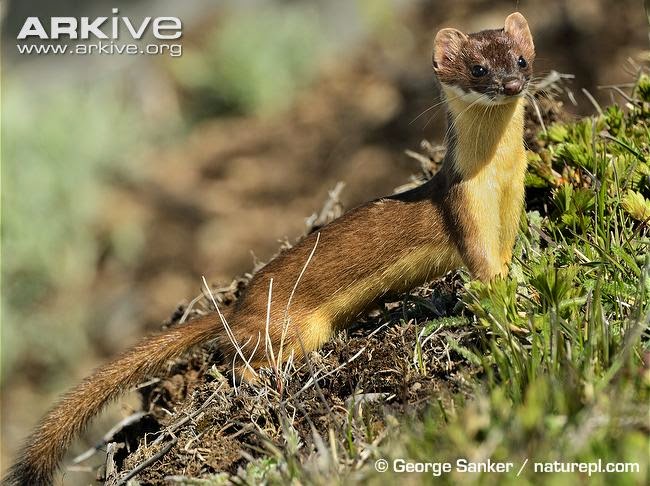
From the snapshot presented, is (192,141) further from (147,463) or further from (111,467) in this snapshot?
(147,463)

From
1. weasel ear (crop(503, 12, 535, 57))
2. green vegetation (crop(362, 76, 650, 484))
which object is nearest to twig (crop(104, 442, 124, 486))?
green vegetation (crop(362, 76, 650, 484))

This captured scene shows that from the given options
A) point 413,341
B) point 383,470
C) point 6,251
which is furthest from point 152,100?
point 383,470

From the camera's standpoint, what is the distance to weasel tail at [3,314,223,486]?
453cm

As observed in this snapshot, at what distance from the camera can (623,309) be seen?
144 inches

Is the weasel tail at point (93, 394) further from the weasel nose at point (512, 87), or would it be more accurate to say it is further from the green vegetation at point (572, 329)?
the weasel nose at point (512, 87)

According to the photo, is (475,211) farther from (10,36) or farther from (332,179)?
(10,36)

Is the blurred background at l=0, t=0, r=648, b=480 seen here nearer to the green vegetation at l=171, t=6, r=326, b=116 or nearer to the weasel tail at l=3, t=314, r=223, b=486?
the green vegetation at l=171, t=6, r=326, b=116

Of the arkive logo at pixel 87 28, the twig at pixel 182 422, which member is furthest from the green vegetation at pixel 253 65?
the twig at pixel 182 422

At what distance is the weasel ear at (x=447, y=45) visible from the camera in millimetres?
4391

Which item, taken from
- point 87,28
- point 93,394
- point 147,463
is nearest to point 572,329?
point 147,463

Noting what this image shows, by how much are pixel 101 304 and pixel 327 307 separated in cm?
664

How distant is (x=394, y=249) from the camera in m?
4.61

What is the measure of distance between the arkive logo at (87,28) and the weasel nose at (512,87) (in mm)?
8273

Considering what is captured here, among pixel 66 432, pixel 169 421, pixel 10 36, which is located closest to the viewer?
pixel 169 421
